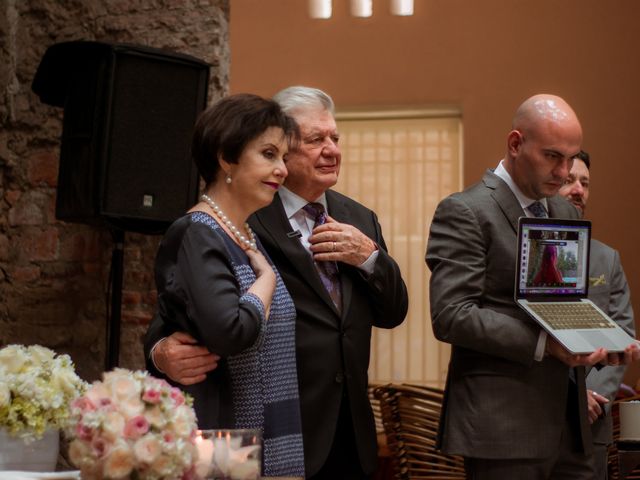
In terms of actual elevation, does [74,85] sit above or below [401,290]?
above

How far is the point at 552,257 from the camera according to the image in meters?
2.35

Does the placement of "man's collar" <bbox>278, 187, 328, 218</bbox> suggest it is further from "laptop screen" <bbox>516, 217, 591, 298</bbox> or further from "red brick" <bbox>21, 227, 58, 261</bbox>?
"red brick" <bbox>21, 227, 58, 261</bbox>

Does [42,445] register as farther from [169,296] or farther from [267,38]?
[267,38]

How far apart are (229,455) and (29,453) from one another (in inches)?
14.9

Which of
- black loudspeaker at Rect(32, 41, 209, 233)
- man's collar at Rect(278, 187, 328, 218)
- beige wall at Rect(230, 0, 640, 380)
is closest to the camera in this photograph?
man's collar at Rect(278, 187, 328, 218)

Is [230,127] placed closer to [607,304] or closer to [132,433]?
[132,433]

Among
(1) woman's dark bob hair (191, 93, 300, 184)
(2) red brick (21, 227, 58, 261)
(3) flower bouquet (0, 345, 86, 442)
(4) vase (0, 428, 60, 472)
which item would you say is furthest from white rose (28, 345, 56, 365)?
(2) red brick (21, 227, 58, 261)

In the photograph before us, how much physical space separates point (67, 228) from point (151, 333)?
1781 mm

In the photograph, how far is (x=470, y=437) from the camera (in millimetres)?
2346

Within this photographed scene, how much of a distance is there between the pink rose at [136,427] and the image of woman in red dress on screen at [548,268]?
4.06 ft

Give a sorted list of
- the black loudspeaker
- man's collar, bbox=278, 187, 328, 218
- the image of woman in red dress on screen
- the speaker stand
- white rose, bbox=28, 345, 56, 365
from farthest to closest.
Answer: the speaker stand < the black loudspeaker < man's collar, bbox=278, 187, 328, 218 < the image of woman in red dress on screen < white rose, bbox=28, 345, 56, 365

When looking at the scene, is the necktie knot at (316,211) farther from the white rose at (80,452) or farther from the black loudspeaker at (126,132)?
the white rose at (80,452)

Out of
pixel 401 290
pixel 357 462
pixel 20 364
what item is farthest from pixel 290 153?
pixel 20 364

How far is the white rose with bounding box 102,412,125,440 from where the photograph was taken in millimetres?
1315
